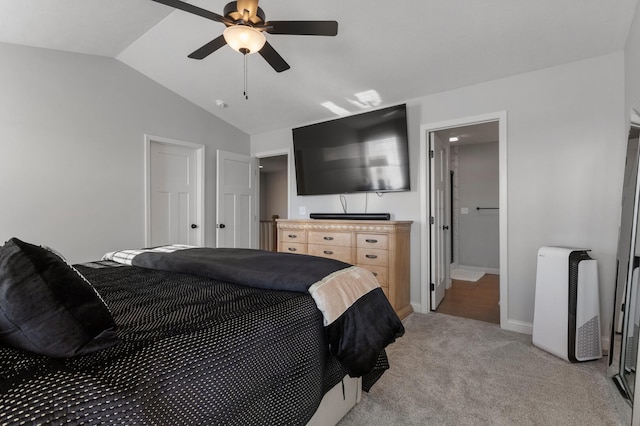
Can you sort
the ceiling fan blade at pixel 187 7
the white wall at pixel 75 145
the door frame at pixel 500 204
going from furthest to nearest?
the door frame at pixel 500 204, the white wall at pixel 75 145, the ceiling fan blade at pixel 187 7

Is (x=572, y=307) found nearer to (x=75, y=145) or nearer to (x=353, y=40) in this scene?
(x=353, y=40)

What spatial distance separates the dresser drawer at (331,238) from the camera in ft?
11.0

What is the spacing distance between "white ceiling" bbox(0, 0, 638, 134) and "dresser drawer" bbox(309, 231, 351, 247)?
5.11 ft

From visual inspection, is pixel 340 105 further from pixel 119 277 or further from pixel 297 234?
pixel 119 277

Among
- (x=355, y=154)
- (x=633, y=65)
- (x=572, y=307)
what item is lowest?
(x=572, y=307)

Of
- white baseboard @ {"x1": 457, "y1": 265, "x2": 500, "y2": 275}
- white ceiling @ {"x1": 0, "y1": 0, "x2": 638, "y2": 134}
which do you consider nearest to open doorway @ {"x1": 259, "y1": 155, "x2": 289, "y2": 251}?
white ceiling @ {"x1": 0, "y1": 0, "x2": 638, "y2": 134}

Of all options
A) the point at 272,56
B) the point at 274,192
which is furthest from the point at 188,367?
the point at 274,192

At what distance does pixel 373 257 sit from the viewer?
319 cm

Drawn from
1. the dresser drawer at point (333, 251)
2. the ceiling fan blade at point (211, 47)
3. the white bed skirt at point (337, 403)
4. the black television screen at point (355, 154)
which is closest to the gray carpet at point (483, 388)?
the white bed skirt at point (337, 403)

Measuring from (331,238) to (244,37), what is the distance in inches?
86.1

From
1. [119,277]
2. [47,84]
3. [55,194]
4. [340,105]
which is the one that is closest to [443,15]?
[340,105]

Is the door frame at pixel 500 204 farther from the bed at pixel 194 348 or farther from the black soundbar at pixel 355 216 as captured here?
the bed at pixel 194 348

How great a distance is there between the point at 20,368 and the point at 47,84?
344 centimetres

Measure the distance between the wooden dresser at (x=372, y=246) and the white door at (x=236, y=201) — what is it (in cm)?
131
